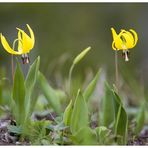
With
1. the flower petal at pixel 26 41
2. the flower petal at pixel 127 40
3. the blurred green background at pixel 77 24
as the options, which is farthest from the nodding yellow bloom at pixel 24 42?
the blurred green background at pixel 77 24

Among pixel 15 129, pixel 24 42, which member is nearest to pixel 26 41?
pixel 24 42

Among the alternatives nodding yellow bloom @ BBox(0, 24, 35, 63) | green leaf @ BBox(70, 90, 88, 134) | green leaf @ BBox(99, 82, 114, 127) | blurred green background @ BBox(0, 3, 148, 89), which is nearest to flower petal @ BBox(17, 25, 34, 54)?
nodding yellow bloom @ BBox(0, 24, 35, 63)

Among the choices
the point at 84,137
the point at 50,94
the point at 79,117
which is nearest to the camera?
the point at 84,137

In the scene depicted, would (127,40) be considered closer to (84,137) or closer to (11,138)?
(84,137)

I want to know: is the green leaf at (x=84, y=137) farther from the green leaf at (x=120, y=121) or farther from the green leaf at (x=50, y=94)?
the green leaf at (x=50, y=94)

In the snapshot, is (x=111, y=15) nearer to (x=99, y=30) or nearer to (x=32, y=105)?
(x=99, y=30)
